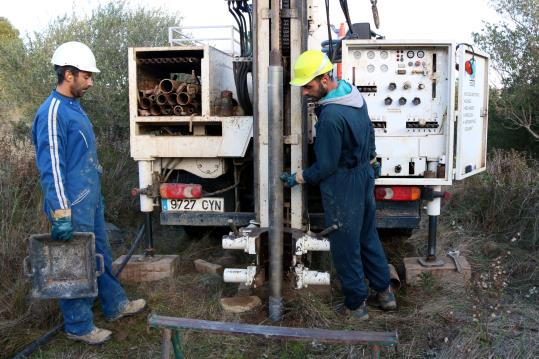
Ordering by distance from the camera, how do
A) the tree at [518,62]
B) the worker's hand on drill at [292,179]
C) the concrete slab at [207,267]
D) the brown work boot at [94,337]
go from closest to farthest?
the brown work boot at [94,337]
the worker's hand on drill at [292,179]
the concrete slab at [207,267]
the tree at [518,62]

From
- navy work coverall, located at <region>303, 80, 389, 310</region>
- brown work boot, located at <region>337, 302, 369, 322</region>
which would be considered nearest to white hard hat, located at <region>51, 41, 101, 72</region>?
navy work coverall, located at <region>303, 80, 389, 310</region>

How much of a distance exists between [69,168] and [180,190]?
1.18 meters

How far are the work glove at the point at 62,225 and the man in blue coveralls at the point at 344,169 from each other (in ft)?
4.76

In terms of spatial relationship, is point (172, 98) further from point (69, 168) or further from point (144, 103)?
point (69, 168)

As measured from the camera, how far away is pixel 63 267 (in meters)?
3.61

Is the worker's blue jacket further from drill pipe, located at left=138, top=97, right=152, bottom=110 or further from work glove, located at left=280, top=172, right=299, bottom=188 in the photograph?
work glove, located at left=280, top=172, right=299, bottom=188

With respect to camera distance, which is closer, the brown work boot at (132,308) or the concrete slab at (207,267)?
the brown work boot at (132,308)

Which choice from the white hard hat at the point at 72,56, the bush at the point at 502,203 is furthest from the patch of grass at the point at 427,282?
the white hard hat at the point at 72,56

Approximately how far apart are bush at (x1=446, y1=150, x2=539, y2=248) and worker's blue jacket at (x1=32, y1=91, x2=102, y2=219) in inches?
160

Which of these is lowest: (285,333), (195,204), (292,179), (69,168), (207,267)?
(207,267)

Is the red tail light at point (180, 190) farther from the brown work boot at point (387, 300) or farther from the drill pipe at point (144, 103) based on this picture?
the brown work boot at point (387, 300)

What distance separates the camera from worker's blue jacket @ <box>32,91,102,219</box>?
3.36 m

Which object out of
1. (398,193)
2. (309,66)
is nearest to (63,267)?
(309,66)

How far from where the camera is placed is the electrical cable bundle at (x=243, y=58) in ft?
14.5
